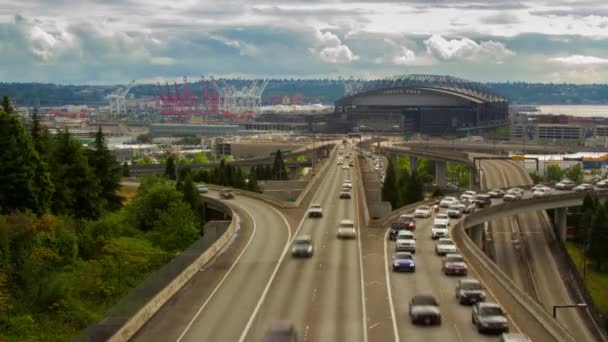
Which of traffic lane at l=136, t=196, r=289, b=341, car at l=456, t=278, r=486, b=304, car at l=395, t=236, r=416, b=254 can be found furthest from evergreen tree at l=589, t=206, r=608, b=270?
car at l=456, t=278, r=486, b=304

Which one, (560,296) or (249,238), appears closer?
(249,238)

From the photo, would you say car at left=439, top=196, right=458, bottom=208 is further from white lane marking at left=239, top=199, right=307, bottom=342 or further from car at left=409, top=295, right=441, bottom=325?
car at left=409, top=295, right=441, bottom=325

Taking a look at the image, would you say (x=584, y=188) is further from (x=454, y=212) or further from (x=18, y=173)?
(x=18, y=173)

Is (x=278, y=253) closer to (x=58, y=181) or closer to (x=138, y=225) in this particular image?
(x=58, y=181)

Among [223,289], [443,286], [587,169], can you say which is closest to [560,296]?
[443,286]

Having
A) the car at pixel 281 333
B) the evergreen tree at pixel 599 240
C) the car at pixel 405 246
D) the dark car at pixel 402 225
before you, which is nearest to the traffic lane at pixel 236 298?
the car at pixel 281 333

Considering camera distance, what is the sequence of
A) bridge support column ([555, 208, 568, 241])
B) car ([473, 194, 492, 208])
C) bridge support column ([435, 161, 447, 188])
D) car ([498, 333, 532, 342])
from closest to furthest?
car ([498, 333, 532, 342]) → car ([473, 194, 492, 208]) → bridge support column ([555, 208, 568, 241]) → bridge support column ([435, 161, 447, 188])
